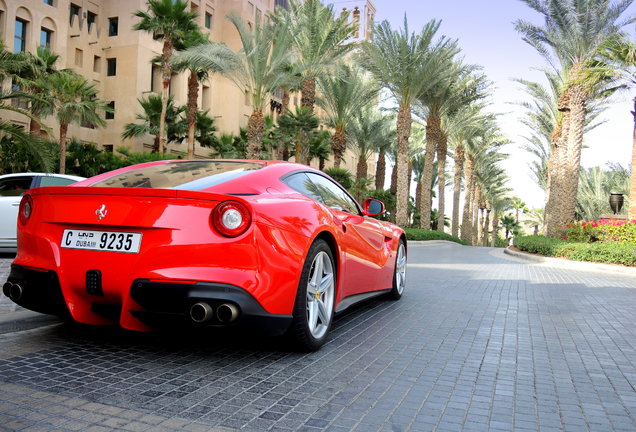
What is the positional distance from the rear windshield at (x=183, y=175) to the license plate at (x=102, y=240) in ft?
1.57

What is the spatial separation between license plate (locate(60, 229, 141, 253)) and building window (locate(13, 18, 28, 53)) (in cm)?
3322

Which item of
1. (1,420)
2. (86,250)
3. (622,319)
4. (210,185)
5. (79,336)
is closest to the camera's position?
(1,420)

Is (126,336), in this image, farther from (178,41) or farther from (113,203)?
(178,41)

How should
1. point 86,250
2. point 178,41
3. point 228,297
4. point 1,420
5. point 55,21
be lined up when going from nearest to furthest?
point 1,420 < point 228,297 < point 86,250 < point 178,41 < point 55,21

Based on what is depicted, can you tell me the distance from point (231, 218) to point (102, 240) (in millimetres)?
831

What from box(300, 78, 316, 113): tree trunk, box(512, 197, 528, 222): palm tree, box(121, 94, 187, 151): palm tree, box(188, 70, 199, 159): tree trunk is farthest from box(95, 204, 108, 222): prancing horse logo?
box(512, 197, 528, 222): palm tree

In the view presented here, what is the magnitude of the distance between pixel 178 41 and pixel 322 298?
2490 cm

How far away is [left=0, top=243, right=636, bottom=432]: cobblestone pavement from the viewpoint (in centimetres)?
284

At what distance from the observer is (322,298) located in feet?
14.5

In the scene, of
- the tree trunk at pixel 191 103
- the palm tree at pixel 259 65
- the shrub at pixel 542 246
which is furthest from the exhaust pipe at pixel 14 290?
the tree trunk at pixel 191 103

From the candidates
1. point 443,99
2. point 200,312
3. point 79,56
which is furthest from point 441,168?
point 200,312

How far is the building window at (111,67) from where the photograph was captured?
1519 inches

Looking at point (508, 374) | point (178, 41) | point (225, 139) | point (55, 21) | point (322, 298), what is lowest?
point (508, 374)

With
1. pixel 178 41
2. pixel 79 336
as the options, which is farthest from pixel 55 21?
pixel 79 336
